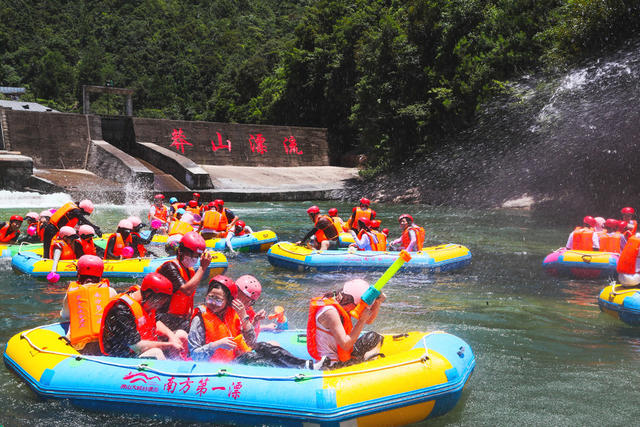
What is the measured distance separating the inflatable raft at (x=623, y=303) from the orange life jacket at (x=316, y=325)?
14.2 ft

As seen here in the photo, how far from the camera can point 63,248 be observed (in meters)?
9.91

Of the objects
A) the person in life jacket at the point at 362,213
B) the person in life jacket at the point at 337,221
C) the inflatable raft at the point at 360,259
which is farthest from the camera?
the person in life jacket at the point at 362,213

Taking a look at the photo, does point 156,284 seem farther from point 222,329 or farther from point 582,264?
point 582,264

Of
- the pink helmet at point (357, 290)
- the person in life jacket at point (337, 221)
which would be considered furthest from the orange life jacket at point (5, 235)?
the pink helmet at point (357, 290)

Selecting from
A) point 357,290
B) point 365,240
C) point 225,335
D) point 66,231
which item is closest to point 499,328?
point 357,290

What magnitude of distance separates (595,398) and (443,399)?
166cm

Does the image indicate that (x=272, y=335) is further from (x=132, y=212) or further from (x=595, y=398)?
(x=132, y=212)

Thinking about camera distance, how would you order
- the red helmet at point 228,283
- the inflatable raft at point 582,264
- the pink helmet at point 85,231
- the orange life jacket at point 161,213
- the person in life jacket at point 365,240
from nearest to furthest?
1. the red helmet at point 228,283
2. the pink helmet at point 85,231
3. the inflatable raft at point 582,264
4. the person in life jacket at point 365,240
5. the orange life jacket at point 161,213

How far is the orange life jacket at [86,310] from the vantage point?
17.6ft

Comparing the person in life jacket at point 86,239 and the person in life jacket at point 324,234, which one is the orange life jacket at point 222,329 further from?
the person in life jacket at point 324,234

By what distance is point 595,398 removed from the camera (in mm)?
5461

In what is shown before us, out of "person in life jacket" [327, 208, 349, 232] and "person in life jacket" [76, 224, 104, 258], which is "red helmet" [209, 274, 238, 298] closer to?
"person in life jacket" [76, 224, 104, 258]

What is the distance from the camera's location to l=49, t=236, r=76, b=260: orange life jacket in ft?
32.1

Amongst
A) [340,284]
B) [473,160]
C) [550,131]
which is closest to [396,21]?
[473,160]
